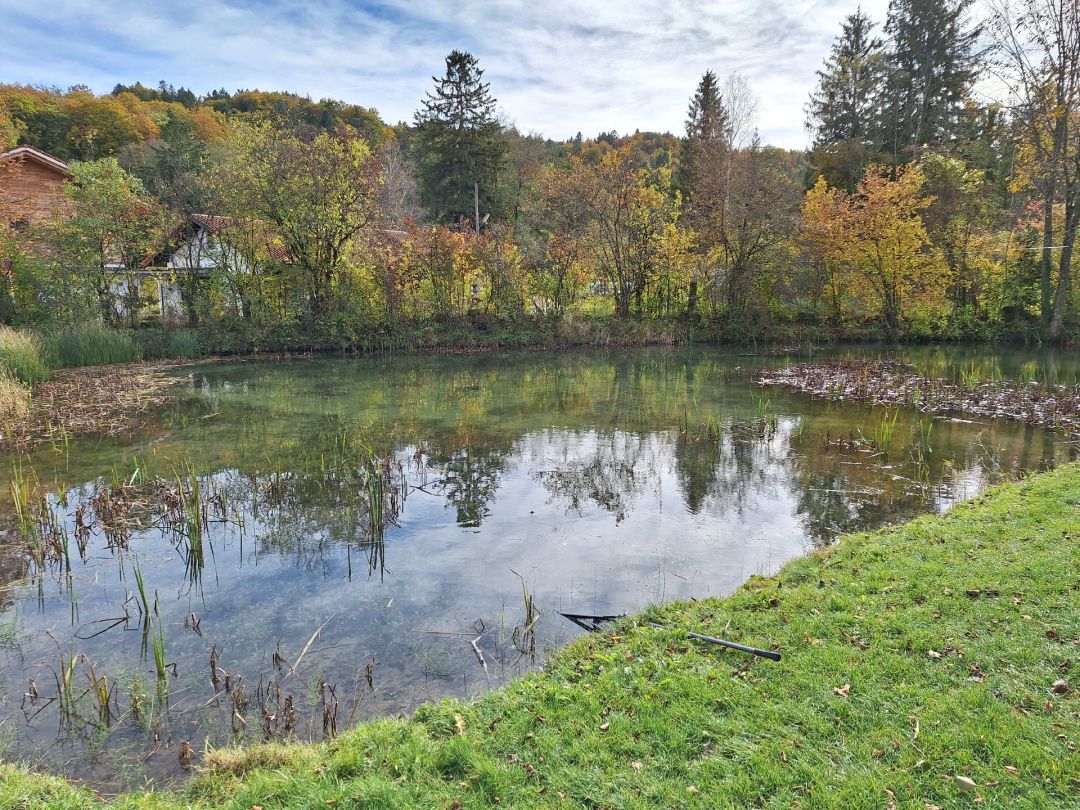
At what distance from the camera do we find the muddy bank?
41.8 ft

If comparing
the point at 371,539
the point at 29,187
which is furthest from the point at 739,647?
the point at 29,187

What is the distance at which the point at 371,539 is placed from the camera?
7547 millimetres

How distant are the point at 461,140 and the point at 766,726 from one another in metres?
46.9

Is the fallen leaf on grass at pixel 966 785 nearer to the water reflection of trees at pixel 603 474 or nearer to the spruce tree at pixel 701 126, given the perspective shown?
the water reflection of trees at pixel 603 474

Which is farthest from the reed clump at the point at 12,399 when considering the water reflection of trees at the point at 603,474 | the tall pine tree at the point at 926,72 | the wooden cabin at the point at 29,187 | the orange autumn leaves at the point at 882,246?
the tall pine tree at the point at 926,72

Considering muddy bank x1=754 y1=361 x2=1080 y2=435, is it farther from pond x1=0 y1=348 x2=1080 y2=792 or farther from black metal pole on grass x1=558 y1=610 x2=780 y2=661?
black metal pole on grass x1=558 y1=610 x2=780 y2=661

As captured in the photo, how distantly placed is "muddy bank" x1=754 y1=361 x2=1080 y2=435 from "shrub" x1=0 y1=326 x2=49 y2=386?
19593 mm

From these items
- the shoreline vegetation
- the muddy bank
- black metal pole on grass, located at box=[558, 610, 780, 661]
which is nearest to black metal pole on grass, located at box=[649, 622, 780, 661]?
black metal pole on grass, located at box=[558, 610, 780, 661]

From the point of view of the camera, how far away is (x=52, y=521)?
290 inches

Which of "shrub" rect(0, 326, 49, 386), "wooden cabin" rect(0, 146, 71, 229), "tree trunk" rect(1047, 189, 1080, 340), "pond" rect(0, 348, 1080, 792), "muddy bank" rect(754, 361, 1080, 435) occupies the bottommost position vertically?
"pond" rect(0, 348, 1080, 792)

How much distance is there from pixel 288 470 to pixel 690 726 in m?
8.43

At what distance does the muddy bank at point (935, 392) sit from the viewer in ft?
41.8

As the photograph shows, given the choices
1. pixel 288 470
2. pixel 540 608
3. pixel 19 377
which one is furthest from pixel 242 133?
pixel 540 608

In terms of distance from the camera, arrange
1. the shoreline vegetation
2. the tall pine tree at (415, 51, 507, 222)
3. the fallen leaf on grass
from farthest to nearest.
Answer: the tall pine tree at (415, 51, 507, 222), the shoreline vegetation, the fallen leaf on grass
